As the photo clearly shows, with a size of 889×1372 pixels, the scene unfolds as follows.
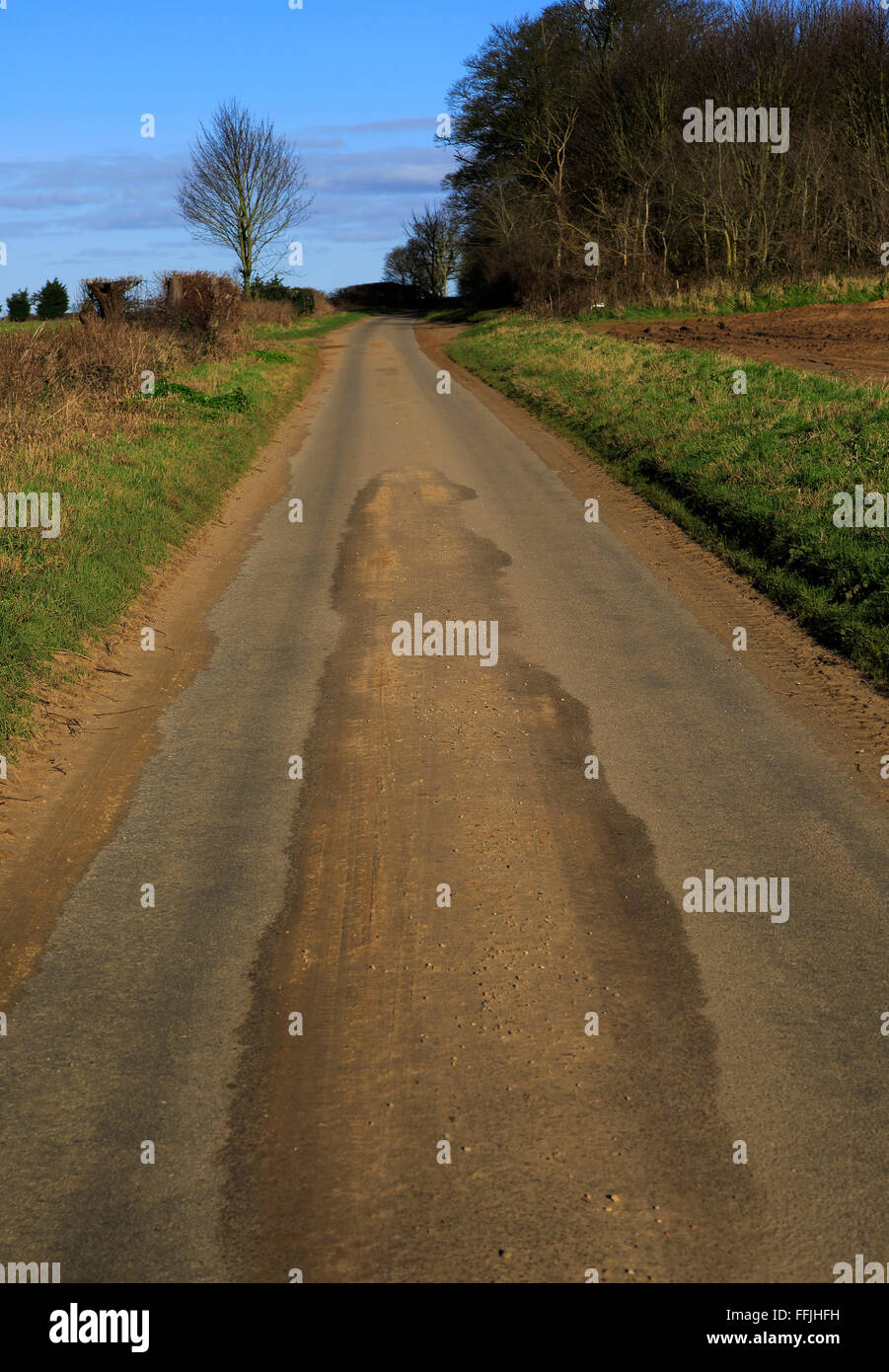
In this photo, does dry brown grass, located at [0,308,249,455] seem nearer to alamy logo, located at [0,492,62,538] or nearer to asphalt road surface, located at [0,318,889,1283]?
alamy logo, located at [0,492,62,538]

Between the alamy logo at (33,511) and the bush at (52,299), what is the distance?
175 feet

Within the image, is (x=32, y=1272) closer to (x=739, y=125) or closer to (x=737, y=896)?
(x=737, y=896)

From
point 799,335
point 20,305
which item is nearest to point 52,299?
point 20,305

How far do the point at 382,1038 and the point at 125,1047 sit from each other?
1.03m

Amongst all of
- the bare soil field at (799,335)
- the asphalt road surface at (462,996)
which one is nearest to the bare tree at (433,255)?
the bare soil field at (799,335)

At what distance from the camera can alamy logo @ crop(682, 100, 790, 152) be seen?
3934 cm

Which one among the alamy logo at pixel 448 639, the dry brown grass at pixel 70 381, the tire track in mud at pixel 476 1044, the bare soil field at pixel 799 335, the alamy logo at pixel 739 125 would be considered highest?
the alamy logo at pixel 739 125

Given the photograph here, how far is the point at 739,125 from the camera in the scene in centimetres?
4256

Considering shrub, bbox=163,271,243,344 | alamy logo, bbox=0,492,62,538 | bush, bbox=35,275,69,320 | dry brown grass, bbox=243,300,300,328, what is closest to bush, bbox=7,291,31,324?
bush, bbox=35,275,69,320

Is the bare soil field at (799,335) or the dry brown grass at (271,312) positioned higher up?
the dry brown grass at (271,312)

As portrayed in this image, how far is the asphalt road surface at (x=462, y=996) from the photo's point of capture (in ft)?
11.3

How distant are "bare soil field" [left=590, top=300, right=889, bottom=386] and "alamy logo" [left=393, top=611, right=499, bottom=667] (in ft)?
41.6
